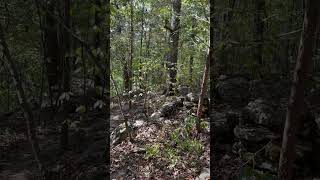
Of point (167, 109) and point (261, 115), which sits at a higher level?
point (261, 115)

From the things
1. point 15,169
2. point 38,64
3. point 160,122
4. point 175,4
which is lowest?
point 15,169

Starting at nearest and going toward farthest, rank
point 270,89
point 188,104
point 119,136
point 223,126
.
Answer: point 223,126, point 119,136, point 270,89, point 188,104

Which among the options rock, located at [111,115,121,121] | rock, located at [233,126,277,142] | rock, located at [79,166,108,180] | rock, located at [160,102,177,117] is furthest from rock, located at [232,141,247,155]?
rock, located at [111,115,121,121]

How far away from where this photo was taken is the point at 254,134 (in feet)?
27.5

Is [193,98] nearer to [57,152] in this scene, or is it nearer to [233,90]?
[233,90]

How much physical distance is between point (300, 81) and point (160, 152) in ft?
17.7

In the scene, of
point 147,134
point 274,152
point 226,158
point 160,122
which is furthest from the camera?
point 160,122

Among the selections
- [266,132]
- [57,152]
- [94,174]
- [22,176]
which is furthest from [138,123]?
[266,132]

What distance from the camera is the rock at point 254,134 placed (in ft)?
27.0

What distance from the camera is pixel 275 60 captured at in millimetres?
20609

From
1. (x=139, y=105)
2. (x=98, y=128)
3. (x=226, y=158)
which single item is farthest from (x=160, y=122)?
(x=139, y=105)

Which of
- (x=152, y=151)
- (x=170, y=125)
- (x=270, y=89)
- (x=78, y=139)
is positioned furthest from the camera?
(x=270, y=89)

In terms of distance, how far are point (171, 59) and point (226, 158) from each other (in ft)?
17.8

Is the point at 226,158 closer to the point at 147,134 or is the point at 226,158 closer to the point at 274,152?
the point at 274,152
